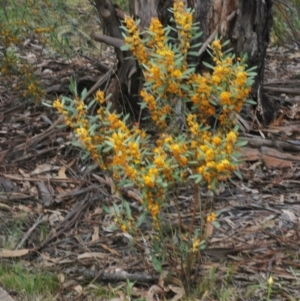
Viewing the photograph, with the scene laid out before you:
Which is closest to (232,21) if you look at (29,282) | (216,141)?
(216,141)

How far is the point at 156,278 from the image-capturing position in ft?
12.0

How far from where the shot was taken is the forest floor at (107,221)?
12.1 ft

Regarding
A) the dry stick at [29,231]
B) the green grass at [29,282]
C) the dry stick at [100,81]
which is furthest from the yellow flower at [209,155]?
the dry stick at [100,81]

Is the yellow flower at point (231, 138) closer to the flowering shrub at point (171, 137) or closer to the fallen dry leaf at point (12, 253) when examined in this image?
the flowering shrub at point (171, 137)

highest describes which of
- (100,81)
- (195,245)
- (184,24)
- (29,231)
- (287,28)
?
(184,24)

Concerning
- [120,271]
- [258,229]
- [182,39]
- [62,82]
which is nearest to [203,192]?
[258,229]

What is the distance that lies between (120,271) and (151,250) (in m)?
0.27

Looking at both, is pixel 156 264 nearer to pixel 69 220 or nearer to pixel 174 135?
pixel 174 135

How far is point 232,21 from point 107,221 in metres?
1.63

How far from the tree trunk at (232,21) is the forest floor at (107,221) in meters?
0.49

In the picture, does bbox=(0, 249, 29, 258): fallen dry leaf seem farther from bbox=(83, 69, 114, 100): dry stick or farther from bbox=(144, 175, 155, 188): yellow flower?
bbox=(83, 69, 114, 100): dry stick

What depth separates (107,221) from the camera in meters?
4.32

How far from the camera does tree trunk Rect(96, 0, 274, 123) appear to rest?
4.99m

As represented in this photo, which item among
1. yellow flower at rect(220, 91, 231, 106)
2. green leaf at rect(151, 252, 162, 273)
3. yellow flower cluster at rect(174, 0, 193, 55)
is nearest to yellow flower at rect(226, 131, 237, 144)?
yellow flower at rect(220, 91, 231, 106)
